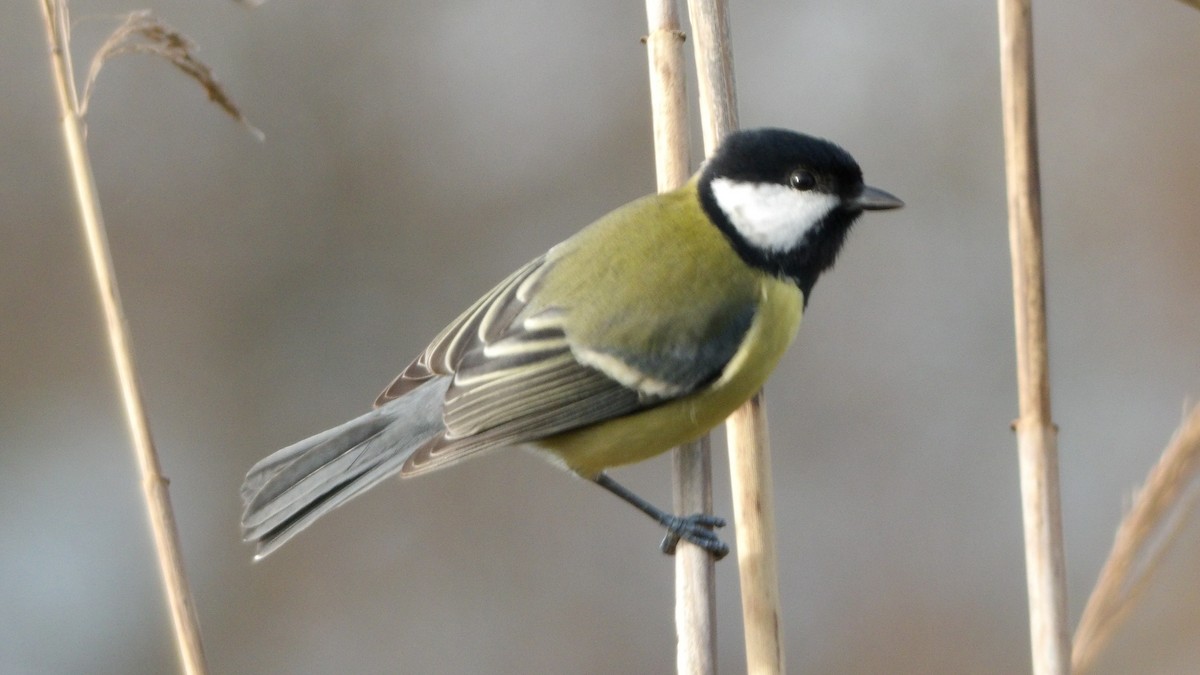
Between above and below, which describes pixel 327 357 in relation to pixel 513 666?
above

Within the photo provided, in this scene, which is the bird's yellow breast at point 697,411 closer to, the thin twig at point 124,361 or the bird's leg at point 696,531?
the bird's leg at point 696,531

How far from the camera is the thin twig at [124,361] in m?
1.56

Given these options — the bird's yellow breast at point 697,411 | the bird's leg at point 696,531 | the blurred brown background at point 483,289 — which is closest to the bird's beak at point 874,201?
the bird's yellow breast at point 697,411

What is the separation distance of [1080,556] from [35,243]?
134 inches

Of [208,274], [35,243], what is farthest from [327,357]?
[35,243]

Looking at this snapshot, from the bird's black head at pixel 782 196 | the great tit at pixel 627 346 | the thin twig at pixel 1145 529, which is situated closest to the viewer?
the thin twig at pixel 1145 529

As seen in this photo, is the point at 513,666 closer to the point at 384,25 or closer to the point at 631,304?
the point at 631,304

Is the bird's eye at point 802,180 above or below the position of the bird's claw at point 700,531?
above

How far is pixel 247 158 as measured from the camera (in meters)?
4.02

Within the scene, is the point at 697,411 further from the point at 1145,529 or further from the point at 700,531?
the point at 1145,529

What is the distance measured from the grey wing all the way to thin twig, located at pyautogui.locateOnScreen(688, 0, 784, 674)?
156mm

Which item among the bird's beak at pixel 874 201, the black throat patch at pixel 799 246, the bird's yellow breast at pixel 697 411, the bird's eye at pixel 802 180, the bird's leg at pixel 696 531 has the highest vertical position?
the bird's eye at pixel 802 180

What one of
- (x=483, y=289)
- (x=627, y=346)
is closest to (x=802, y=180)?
(x=627, y=346)

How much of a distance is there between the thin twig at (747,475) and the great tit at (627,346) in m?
0.05
